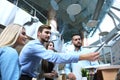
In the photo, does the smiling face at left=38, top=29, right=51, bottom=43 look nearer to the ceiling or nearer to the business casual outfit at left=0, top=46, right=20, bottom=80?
the business casual outfit at left=0, top=46, right=20, bottom=80

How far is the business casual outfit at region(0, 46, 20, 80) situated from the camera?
161 cm

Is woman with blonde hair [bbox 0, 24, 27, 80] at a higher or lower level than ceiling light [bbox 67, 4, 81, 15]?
lower

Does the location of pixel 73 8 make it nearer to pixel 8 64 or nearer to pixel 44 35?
pixel 44 35

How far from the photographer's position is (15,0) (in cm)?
580

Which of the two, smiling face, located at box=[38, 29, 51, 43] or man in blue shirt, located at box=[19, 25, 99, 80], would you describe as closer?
man in blue shirt, located at box=[19, 25, 99, 80]

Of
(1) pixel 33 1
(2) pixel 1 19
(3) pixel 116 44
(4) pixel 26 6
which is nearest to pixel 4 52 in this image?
(3) pixel 116 44

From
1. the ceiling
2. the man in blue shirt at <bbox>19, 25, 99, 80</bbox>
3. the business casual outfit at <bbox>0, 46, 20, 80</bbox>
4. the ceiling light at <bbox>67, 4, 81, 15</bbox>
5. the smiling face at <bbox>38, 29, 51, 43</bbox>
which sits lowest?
the business casual outfit at <bbox>0, 46, 20, 80</bbox>

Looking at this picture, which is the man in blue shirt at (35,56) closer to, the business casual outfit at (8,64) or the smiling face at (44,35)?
the smiling face at (44,35)

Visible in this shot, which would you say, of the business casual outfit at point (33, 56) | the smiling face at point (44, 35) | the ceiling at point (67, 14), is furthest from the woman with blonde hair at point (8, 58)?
the ceiling at point (67, 14)

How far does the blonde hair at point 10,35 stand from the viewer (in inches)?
70.0

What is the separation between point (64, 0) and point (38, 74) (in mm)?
6544

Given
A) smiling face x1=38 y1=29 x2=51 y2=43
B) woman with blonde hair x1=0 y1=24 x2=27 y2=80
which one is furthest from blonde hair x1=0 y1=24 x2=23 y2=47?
smiling face x1=38 y1=29 x2=51 y2=43

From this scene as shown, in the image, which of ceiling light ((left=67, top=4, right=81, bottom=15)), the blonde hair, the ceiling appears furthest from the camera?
the ceiling

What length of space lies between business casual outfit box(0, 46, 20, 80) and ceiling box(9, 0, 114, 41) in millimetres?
5015
